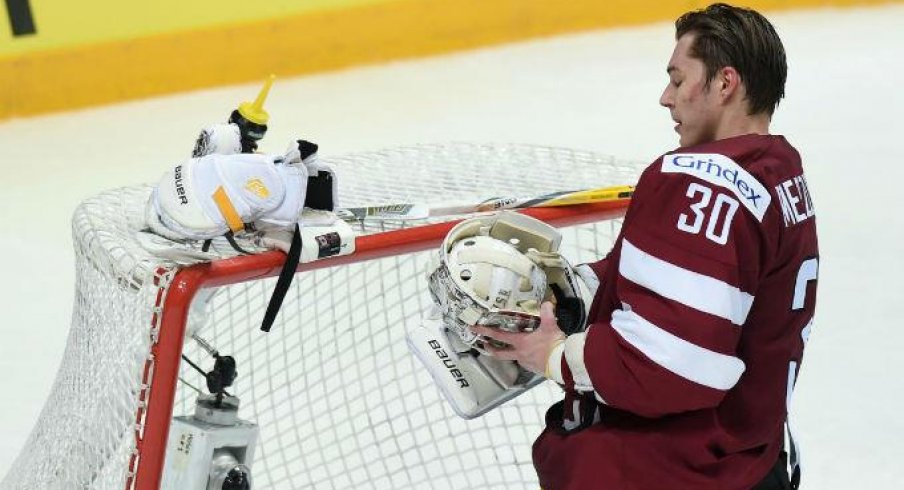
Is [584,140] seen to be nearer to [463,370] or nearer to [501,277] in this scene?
[463,370]

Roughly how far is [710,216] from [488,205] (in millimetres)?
560

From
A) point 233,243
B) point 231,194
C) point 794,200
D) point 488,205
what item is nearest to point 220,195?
point 231,194

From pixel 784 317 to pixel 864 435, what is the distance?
4.08ft

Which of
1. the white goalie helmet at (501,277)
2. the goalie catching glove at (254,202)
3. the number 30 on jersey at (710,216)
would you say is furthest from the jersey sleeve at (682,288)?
the goalie catching glove at (254,202)

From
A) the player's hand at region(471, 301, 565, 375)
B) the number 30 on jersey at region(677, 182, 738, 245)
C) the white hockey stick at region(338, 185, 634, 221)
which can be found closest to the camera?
the number 30 on jersey at region(677, 182, 738, 245)

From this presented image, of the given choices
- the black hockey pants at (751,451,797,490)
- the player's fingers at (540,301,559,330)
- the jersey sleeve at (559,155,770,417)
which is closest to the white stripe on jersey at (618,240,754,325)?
the jersey sleeve at (559,155,770,417)

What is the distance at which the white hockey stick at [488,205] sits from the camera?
192 cm

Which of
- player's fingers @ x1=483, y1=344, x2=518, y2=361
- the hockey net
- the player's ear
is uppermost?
the player's ear

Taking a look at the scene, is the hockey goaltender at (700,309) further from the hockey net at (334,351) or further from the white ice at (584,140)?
the white ice at (584,140)

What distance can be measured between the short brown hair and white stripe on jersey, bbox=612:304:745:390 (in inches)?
9.9

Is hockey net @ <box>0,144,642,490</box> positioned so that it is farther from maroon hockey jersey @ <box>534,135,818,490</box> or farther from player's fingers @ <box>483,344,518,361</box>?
maroon hockey jersey @ <box>534,135,818,490</box>

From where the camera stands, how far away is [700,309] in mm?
1483

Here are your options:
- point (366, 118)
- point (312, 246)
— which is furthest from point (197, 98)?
point (312, 246)

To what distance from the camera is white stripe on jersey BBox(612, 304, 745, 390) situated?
1.49 meters
